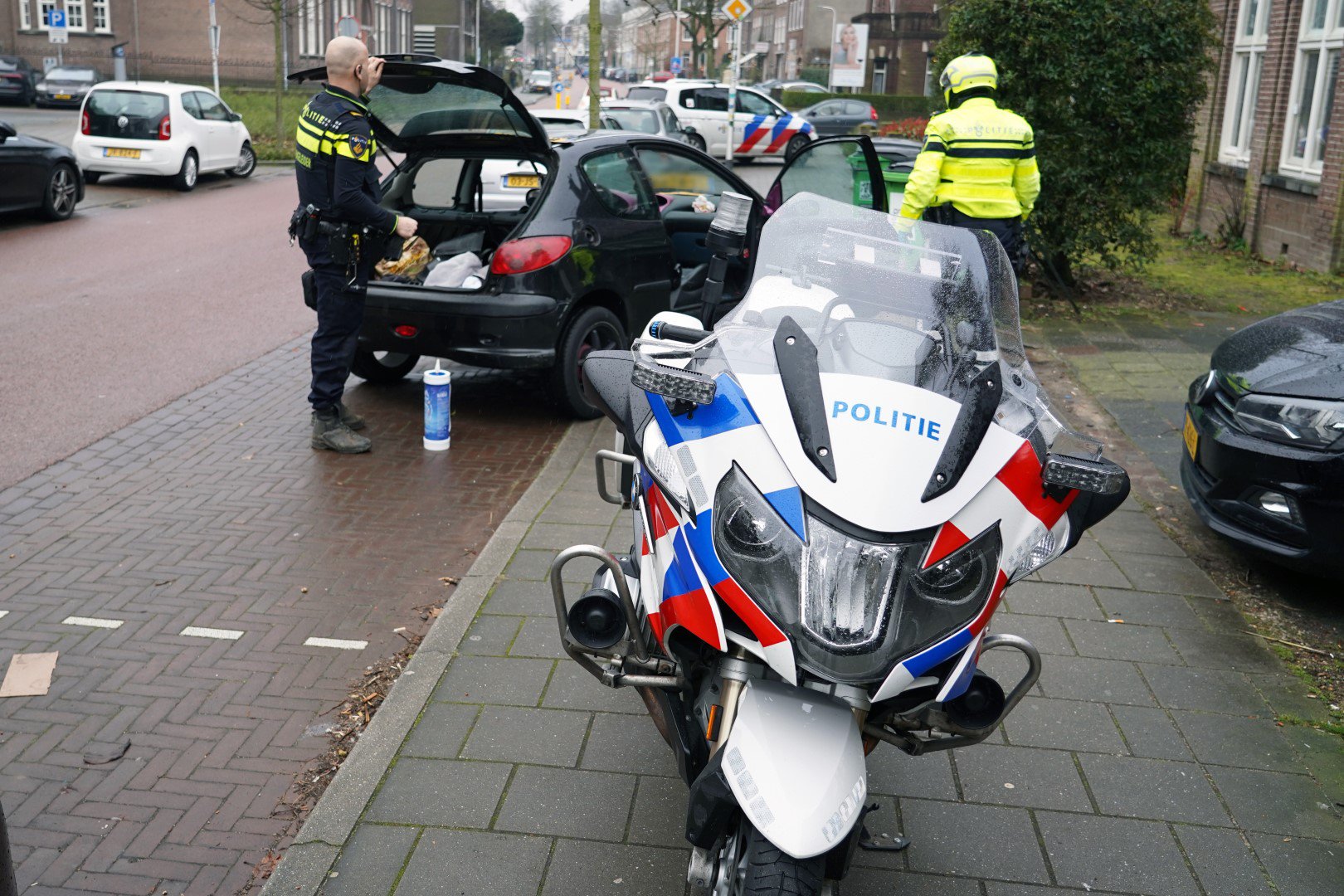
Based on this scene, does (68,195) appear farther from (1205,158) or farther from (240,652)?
(1205,158)

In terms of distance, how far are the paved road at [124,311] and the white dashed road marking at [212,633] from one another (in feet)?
7.28

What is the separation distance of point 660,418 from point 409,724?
1.60m

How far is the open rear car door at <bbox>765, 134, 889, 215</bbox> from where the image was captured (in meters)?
6.69

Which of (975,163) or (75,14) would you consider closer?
(975,163)

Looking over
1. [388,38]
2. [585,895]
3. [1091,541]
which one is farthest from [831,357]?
[388,38]

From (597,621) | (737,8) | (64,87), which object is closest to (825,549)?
(597,621)

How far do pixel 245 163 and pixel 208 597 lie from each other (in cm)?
1895

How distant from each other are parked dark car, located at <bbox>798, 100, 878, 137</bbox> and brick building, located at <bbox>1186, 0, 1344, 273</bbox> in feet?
58.7

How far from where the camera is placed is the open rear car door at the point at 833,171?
6693mm

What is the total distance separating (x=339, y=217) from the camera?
6.48 metres

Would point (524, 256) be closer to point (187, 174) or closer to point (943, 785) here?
point (943, 785)

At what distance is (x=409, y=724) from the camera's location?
3.86m

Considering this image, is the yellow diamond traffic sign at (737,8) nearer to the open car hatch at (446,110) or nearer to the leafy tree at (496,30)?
the open car hatch at (446,110)

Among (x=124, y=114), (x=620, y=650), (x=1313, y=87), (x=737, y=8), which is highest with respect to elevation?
(x=737, y=8)
